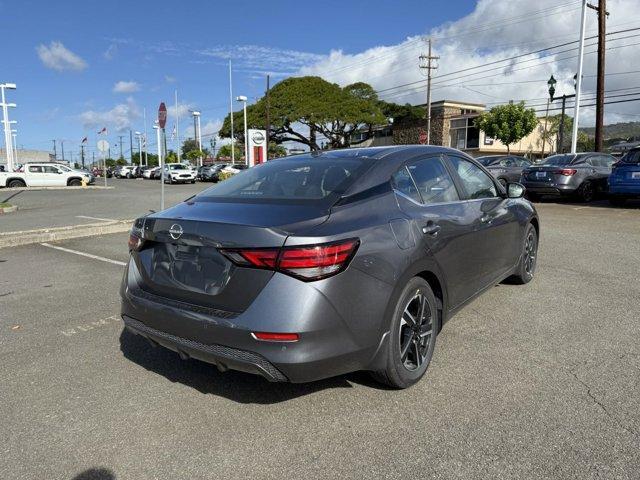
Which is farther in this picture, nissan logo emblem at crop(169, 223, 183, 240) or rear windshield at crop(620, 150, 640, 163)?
rear windshield at crop(620, 150, 640, 163)

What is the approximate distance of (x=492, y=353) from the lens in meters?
3.73

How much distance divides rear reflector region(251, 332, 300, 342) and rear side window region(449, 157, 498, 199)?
89.7 inches

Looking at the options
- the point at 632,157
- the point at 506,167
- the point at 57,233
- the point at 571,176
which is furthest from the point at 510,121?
the point at 57,233

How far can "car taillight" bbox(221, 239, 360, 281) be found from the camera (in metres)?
2.55

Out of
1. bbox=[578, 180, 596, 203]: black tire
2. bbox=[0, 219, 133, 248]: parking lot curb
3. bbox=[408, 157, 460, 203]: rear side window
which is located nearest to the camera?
bbox=[408, 157, 460, 203]: rear side window

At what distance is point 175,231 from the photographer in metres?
2.93

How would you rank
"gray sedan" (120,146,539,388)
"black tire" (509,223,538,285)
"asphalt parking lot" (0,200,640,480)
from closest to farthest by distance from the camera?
"asphalt parking lot" (0,200,640,480) → "gray sedan" (120,146,539,388) → "black tire" (509,223,538,285)

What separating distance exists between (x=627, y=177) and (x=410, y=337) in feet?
39.4

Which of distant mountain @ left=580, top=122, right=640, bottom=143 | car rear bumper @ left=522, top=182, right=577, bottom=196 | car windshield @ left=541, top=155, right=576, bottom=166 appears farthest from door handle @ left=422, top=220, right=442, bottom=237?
distant mountain @ left=580, top=122, right=640, bottom=143

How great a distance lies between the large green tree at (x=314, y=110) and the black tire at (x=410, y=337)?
4767 centimetres

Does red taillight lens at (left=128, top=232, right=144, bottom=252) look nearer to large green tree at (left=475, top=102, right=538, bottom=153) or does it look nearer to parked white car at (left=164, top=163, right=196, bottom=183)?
parked white car at (left=164, top=163, right=196, bottom=183)

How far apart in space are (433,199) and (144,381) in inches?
94.9

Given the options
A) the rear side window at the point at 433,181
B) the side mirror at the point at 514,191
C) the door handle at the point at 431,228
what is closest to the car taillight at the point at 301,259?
the door handle at the point at 431,228

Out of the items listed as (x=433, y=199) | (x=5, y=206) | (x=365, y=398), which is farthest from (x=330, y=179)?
(x=5, y=206)
